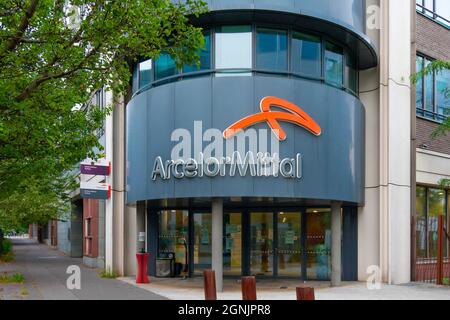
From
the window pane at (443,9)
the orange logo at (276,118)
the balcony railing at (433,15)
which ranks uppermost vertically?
the window pane at (443,9)

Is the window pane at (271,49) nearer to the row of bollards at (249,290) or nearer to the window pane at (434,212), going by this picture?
the window pane at (434,212)

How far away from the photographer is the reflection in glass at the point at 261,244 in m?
19.9

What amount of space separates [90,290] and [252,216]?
19.2 feet

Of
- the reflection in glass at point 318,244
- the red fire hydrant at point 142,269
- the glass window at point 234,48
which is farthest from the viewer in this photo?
the reflection in glass at point 318,244

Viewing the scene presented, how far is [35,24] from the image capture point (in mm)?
10898

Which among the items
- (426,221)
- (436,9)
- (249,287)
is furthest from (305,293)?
(436,9)

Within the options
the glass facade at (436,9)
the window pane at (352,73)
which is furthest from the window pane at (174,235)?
the glass facade at (436,9)

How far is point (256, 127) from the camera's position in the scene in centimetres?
1579

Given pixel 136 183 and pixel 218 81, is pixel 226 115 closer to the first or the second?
pixel 218 81

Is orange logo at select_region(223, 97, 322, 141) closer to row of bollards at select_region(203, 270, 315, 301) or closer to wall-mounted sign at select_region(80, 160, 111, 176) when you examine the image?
wall-mounted sign at select_region(80, 160, 111, 176)

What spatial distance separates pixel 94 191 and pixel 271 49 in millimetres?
8556

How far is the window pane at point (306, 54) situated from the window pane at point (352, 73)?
1.78 meters

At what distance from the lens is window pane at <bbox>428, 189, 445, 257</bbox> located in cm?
2148

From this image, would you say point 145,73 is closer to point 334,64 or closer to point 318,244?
point 334,64
